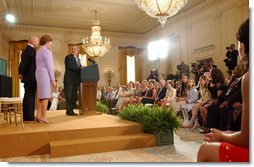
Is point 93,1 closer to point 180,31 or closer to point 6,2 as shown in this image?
point 6,2

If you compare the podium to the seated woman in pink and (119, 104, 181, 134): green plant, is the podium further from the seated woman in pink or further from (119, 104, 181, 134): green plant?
the seated woman in pink

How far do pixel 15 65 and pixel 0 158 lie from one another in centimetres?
721

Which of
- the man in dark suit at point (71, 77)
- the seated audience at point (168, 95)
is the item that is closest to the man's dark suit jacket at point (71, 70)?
the man in dark suit at point (71, 77)

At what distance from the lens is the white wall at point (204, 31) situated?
676 cm

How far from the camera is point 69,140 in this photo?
3.21 meters

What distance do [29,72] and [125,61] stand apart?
695cm

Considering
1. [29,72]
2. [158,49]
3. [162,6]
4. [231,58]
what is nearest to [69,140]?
[29,72]

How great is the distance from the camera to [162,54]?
9883 mm

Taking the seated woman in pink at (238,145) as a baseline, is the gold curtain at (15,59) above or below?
above

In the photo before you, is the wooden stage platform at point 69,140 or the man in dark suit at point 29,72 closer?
the wooden stage platform at point 69,140

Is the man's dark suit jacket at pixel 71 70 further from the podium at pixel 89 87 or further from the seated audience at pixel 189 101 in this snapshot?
the seated audience at pixel 189 101

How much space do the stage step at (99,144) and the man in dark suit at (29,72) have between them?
110 centimetres

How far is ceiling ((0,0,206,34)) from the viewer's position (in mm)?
7496

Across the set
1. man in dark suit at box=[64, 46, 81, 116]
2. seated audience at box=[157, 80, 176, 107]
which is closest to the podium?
man in dark suit at box=[64, 46, 81, 116]
